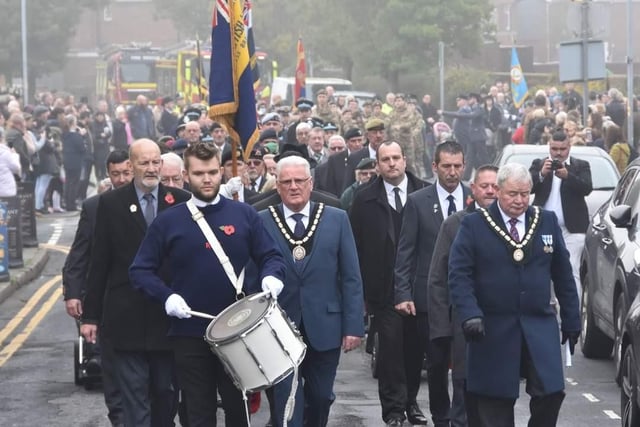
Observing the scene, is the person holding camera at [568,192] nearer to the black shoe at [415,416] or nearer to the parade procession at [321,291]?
the parade procession at [321,291]

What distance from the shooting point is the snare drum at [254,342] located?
26.6 feet

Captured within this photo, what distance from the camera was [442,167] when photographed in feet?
36.4

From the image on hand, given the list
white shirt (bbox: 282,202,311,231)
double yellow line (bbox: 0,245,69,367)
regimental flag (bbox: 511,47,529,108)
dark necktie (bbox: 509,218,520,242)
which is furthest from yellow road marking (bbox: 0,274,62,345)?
regimental flag (bbox: 511,47,529,108)

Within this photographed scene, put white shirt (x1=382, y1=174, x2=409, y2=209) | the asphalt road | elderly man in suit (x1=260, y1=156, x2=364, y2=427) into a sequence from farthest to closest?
white shirt (x1=382, y1=174, x2=409, y2=209), the asphalt road, elderly man in suit (x1=260, y1=156, x2=364, y2=427)

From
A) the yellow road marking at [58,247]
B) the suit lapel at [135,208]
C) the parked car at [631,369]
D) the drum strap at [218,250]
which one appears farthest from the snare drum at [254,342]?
the yellow road marking at [58,247]

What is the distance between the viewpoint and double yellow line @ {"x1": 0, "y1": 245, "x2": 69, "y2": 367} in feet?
51.5

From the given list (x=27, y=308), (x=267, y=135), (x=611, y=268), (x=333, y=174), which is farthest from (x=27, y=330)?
(x=611, y=268)

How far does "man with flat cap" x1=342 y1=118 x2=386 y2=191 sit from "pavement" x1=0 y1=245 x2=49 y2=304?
5.01 meters

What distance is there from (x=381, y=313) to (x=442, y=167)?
1.22m

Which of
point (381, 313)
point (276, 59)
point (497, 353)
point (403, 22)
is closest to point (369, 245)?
point (381, 313)

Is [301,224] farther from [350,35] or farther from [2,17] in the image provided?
[2,17]

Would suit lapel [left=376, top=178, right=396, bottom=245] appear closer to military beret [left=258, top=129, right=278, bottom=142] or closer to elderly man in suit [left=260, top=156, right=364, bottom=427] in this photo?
elderly man in suit [left=260, top=156, right=364, bottom=427]

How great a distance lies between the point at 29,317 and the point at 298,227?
9013 millimetres

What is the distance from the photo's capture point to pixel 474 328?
28.6 feet
